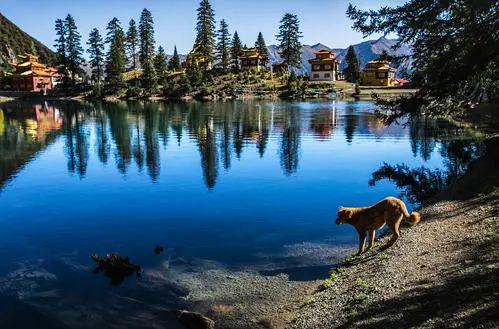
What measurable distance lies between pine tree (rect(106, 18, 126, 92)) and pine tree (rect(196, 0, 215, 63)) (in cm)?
2379

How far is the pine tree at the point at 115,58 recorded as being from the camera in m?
128

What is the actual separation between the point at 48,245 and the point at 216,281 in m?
8.22

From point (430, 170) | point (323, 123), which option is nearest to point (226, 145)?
point (430, 170)

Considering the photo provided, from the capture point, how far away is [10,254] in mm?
17625

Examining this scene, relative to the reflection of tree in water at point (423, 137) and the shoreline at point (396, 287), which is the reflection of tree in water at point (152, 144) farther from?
the reflection of tree in water at point (423, 137)

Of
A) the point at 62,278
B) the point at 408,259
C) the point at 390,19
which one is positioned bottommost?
the point at 62,278

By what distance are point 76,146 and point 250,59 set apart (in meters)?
101

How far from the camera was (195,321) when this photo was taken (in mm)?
11820

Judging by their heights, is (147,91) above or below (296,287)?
above

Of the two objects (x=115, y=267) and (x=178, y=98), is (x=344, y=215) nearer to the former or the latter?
(x=115, y=267)

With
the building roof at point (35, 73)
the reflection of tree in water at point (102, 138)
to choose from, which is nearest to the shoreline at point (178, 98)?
the building roof at point (35, 73)

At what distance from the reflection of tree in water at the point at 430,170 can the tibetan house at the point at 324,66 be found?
305ft

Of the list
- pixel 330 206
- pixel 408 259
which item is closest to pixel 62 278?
pixel 408 259

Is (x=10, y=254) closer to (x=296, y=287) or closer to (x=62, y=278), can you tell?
(x=62, y=278)
